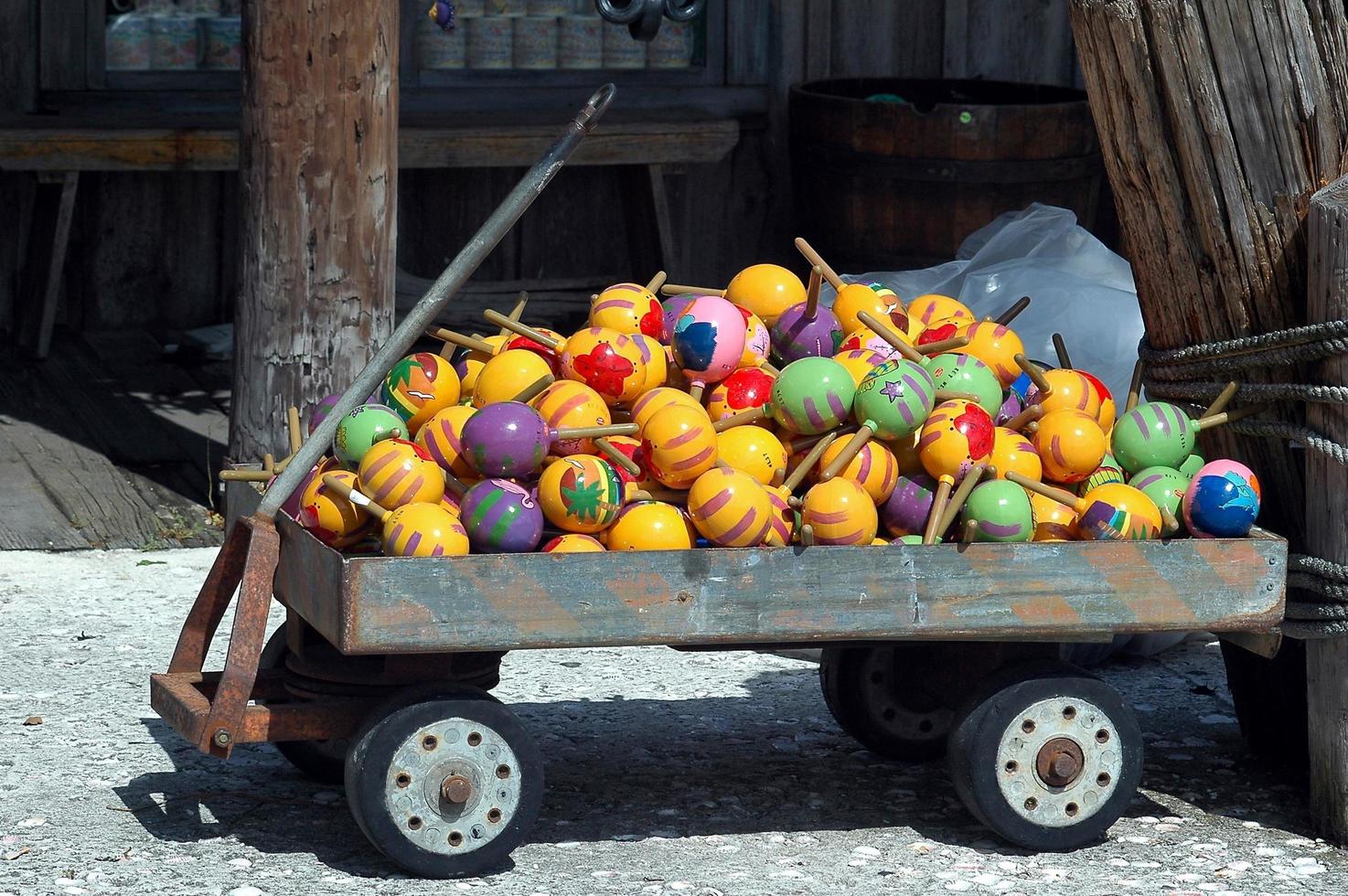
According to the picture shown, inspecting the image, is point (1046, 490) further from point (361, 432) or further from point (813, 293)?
point (361, 432)

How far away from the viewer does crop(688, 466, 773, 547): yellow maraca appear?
3.53 m

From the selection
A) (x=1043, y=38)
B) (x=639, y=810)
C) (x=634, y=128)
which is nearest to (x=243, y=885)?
(x=639, y=810)

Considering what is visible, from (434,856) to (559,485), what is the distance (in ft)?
2.32

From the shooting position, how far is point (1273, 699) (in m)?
4.37

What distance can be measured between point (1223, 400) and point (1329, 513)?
0.99 feet

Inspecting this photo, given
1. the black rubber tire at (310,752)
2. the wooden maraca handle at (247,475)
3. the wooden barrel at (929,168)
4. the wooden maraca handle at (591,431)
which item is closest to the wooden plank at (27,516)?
the black rubber tire at (310,752)

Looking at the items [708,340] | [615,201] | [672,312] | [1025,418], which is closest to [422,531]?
[708,340]

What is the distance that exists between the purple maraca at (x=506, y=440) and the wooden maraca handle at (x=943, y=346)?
865 millimetres

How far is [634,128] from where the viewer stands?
793cm

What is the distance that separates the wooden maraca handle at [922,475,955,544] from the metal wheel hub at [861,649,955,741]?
2.28 ft

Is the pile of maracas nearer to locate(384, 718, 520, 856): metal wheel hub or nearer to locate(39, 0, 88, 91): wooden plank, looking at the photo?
locate(384, 718, 520, 856): metal wheel hub

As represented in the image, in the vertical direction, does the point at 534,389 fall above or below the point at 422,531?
above

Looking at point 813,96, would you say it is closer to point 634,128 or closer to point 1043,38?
point 634,128

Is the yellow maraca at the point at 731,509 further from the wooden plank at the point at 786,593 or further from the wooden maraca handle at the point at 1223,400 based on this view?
the wooden maraca handle at the point at 1223,400
